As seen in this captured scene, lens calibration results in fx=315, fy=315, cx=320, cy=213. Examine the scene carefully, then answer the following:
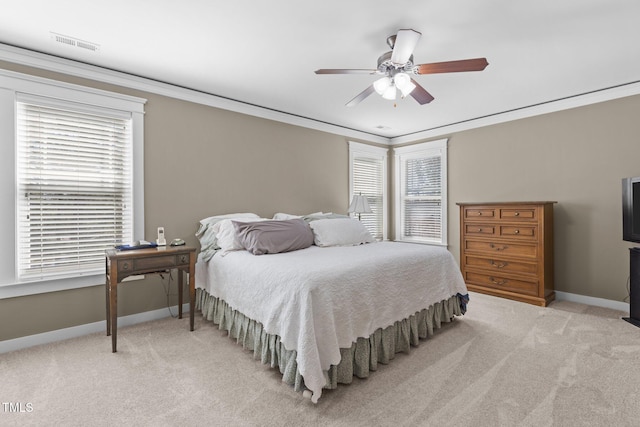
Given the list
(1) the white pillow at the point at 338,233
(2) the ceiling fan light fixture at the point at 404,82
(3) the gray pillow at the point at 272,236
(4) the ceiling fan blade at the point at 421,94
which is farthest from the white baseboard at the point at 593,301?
(2) the ceiling fan light fixture at the point at 404,82

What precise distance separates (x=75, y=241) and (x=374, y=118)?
3.80 m

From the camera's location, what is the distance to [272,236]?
117 inches

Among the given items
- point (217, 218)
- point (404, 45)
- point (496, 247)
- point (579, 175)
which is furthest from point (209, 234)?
point (579, 175)

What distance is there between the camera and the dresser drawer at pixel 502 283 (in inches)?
147

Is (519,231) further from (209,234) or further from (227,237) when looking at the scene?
(209,234)

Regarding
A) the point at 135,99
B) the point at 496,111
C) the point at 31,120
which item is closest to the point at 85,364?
the point at 31,120

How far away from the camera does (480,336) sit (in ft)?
9.16

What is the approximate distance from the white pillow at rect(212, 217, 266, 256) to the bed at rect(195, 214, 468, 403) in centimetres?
1

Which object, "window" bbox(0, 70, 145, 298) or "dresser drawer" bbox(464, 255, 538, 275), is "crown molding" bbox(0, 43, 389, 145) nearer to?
"window" bbox(0, 70, 145, 298)

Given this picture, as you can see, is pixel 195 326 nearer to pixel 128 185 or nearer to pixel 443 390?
pixel 128 185

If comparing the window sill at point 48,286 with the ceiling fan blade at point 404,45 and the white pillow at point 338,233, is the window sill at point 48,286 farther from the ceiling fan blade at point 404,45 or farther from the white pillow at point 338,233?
the ceiling fan blade at point 404,45

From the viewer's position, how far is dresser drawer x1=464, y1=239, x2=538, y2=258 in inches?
146

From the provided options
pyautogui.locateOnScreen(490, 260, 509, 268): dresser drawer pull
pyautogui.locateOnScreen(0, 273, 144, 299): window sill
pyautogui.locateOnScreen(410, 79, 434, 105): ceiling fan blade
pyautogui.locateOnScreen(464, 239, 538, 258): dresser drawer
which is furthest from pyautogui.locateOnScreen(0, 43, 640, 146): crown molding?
pyautogui.locateOnScreen(410, 79, 434, 105): ceiling fan blade

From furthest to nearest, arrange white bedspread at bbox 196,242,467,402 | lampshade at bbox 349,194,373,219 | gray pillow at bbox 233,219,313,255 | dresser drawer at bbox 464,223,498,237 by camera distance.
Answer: lampshade at bbox 349,194,373,219, dresser drawer at bbox 464,223,498,237, gray pillow at bbox 233,219,313,255, white bedspread at bbox 196,242,467,402
